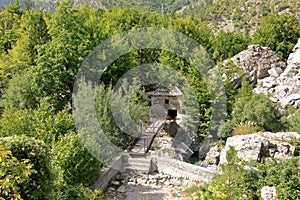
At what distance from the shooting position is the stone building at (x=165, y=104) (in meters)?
21.6

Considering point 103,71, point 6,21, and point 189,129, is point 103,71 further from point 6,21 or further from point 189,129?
point 6,21

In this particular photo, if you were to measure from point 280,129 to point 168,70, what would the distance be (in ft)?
27.5

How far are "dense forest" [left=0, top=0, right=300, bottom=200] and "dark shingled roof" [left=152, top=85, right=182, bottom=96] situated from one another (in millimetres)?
1463

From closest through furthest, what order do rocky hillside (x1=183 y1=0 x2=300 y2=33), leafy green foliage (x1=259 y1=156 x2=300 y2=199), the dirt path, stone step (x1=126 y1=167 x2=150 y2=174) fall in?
leafy green foliage (x1=259 y1=156 x2=300 y2=199) → the dirt path → stone step (x1=126 y1=167 x2=150 y2=174) → rocky hillside (x1=183 y1=0 x2=300 y2=33)

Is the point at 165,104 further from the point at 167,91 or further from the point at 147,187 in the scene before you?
the point at 147,187

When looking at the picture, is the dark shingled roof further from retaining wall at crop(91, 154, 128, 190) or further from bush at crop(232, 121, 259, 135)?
retaining wall at crop(91, 154, 128, 190)

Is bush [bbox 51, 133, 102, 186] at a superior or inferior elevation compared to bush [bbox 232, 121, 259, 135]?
inferior

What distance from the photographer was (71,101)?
18.1m

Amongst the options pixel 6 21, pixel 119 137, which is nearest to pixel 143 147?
pixel 119 137

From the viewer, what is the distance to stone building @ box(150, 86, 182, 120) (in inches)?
851

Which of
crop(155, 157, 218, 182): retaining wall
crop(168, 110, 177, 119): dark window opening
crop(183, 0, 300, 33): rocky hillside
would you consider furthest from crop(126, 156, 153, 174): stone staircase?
crop(183, 0, 300, 33): rocky hillside

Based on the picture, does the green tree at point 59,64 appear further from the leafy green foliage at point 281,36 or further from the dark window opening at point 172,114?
the leafy green foliage at point 281,36

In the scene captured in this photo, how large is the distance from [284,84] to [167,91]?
7915mm

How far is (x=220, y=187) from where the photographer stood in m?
9.28
